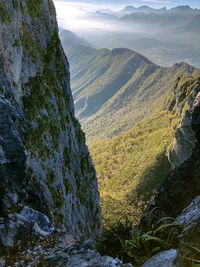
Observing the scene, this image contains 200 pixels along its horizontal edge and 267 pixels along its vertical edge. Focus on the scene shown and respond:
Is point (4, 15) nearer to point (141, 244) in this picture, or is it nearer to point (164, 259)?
point (141, 244)

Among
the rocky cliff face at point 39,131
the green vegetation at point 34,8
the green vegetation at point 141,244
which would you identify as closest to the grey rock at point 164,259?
the green vegetation at point 141,244

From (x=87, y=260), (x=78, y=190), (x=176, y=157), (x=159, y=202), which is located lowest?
(x=176, y=157)

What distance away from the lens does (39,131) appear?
1367 inches

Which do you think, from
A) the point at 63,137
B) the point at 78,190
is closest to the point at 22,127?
the point at 63,137

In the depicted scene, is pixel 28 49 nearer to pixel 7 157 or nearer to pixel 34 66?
pixel 34 66

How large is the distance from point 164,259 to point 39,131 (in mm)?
25265

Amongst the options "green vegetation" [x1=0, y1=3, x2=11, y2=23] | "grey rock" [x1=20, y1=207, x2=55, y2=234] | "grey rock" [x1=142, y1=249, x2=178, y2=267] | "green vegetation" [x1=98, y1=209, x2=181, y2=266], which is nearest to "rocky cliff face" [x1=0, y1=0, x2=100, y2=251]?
"green vegetation" [x1=0, y1=3, x2=11, y2=23]

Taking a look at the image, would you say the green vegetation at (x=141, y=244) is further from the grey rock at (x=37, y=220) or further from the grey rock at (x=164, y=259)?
the grey rock at (x=37, y=220)

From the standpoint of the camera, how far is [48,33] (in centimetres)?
4619

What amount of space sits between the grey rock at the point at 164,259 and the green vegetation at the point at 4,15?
23.5 meters

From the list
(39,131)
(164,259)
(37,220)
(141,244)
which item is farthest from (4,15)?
(164,259)

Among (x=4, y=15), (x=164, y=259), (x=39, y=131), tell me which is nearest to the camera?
(x=164, y=259)

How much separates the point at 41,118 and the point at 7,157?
67.2 ft

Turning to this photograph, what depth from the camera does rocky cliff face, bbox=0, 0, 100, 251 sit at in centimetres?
1600
